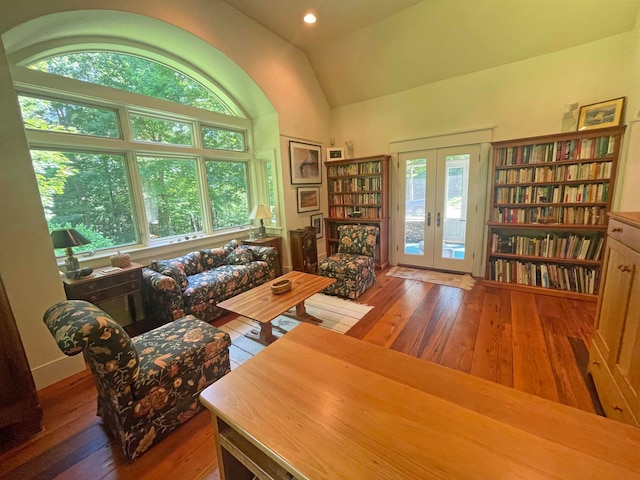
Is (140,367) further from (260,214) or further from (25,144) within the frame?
(260,214)

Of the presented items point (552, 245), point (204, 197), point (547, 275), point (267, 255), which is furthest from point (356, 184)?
point (547, 275)

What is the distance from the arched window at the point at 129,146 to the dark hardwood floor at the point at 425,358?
1.66 m

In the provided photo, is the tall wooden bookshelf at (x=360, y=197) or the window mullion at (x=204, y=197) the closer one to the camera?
the window mullion at (x=204, y=197)

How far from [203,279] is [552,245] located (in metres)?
4.44

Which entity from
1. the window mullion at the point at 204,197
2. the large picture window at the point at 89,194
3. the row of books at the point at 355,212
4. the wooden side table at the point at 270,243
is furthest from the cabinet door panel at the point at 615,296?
the large picture window at the point at 89,194

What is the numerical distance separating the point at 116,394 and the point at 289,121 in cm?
407

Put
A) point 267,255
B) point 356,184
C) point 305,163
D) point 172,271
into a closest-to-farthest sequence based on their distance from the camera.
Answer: point 172,271, point 267,255, point 305,163, point 356,184

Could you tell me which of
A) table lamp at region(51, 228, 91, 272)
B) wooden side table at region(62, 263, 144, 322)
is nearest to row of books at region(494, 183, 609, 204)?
wooden side table at region(62, 263, 144, 322)

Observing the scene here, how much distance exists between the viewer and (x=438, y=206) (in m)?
4.34

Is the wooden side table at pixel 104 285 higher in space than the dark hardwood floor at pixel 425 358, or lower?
higher

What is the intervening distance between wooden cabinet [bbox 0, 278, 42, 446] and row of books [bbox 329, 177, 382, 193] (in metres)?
4.46

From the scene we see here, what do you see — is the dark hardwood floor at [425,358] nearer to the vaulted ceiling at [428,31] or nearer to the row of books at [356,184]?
the row of books at [356,184]

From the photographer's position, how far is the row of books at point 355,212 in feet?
15.7

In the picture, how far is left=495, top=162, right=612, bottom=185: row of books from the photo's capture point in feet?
10.1
